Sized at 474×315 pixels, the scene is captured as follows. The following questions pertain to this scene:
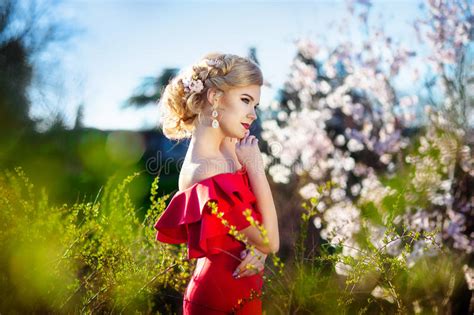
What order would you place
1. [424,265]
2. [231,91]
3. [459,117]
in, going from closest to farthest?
[231,91], [424,265], [459,117]

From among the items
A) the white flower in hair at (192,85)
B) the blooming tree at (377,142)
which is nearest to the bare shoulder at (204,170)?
the white flower in hair at (192,85)

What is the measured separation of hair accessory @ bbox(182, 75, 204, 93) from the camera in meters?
2.95

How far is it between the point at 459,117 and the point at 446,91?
280mm

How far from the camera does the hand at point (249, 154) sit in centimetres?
275

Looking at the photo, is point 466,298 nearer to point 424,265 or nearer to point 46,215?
point 424,265

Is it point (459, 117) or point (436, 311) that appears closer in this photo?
point (436, 311)

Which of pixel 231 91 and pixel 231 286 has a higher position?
pixel 231 91

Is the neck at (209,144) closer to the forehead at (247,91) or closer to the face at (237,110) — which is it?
the face at (237,110)

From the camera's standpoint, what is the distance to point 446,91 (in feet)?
17.1

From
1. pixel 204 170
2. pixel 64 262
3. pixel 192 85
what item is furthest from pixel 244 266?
pixel 64 262

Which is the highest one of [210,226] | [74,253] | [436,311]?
[210,226]

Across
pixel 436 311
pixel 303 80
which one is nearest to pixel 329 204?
pixel 303 80

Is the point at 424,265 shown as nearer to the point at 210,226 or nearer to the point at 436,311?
the point at 436,311

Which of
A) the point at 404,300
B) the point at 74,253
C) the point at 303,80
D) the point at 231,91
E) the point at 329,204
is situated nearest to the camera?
the point at 231,91
